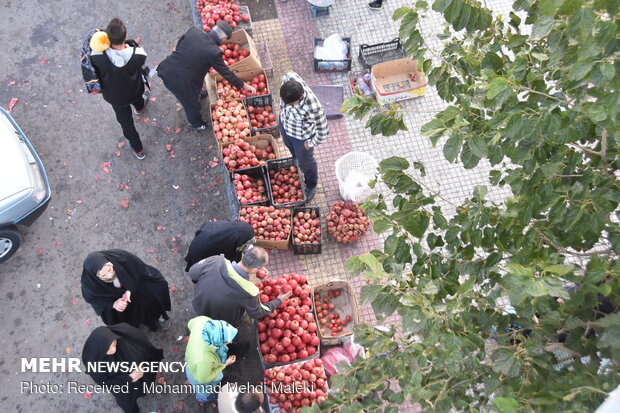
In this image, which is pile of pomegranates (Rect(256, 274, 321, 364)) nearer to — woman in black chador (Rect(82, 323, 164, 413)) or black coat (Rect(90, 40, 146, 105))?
woman in black chador (Rect(82, 323, 164, 413))

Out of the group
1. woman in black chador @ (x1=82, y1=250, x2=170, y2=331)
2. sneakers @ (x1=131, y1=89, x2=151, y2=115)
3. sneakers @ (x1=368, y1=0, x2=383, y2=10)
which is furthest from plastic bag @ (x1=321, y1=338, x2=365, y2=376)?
sneakers @ (x1=368, y1=0, x2=383, y2=10)

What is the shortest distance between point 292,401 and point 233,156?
10.1ft

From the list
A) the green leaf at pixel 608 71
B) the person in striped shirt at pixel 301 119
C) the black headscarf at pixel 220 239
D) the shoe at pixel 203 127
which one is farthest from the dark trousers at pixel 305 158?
the green leaf at pixel 608 71

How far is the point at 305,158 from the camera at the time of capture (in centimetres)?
628

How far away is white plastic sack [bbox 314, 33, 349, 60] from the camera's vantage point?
7.77 meters

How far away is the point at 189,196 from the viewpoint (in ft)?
23.5

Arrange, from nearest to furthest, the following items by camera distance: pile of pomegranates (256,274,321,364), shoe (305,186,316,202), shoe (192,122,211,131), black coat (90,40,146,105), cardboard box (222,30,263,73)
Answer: pile of pomegranates (256,274,321,364)
black coat (90,40,146,105)
shoe (305,186,316,202)
cardboard box (222,30,263,73)
shoe (192,122,211,131)

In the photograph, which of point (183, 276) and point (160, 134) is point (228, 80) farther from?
point (183, 276)

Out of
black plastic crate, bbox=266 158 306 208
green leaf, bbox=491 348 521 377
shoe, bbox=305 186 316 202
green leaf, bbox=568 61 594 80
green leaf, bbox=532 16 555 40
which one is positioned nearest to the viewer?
green leaf, bbox=568 61 594 80

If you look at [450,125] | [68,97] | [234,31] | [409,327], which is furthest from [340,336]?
[68,97]

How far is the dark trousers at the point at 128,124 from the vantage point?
6.54m

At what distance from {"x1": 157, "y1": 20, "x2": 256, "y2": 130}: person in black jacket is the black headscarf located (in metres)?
2.09

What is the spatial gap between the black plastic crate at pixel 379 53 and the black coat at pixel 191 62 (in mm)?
2236

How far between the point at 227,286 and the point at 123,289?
1225 mm
